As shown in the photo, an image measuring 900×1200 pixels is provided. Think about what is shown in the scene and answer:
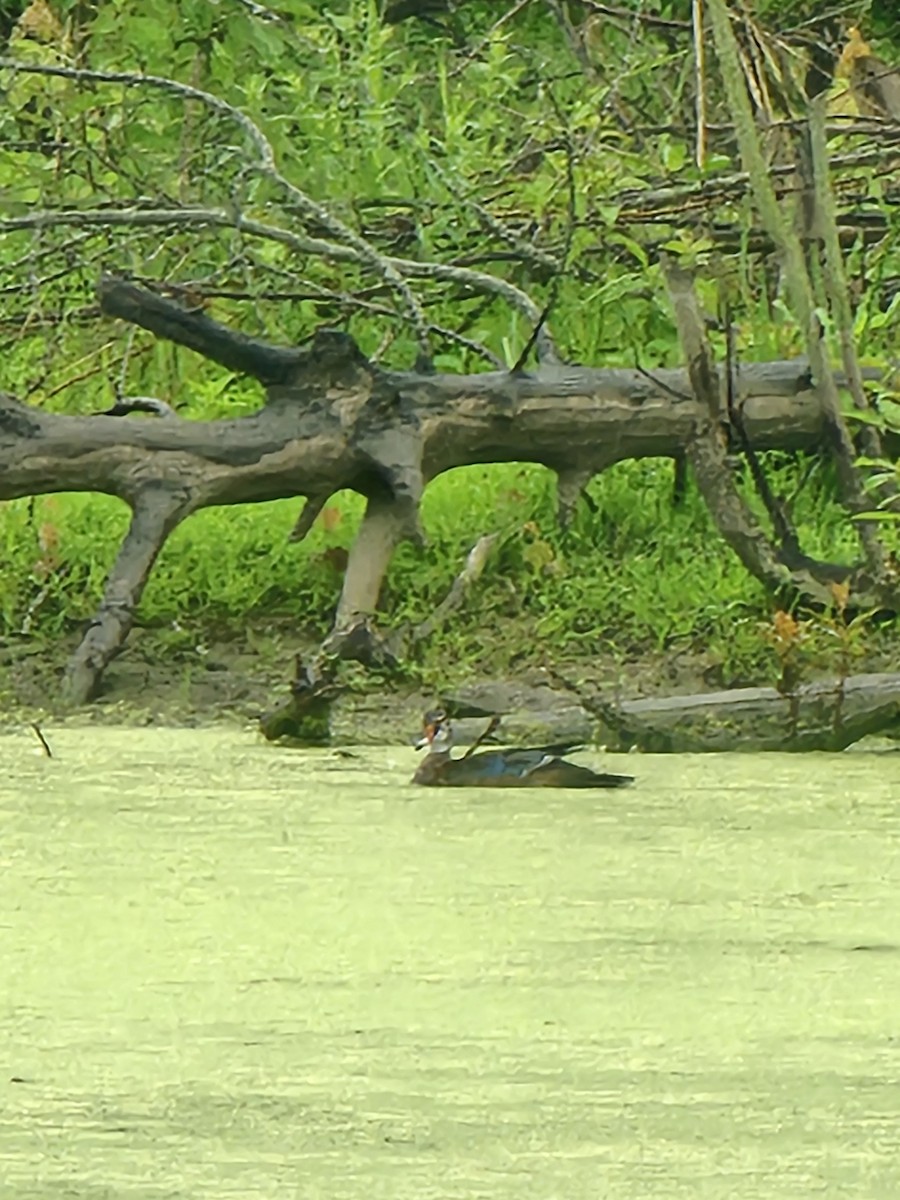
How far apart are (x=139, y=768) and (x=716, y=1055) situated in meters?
1.04

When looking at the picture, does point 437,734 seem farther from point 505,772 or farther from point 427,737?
point 505,772

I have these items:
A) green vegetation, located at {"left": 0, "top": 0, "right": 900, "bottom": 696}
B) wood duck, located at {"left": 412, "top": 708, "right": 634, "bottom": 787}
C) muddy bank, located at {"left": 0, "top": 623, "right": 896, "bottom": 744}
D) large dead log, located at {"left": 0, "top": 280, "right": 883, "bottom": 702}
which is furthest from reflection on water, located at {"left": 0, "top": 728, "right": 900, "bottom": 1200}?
green vegetation, located at {"left": 0, "top": 0, "right": 900, "bottom": 696}

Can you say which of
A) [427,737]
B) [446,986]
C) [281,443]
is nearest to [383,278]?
[281,443]

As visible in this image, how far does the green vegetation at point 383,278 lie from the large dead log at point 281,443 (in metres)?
0.16

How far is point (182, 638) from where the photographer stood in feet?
9.85

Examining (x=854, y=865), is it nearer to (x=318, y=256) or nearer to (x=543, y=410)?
(x=543, y=410)

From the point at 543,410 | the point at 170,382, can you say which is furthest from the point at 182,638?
the point at 170,382

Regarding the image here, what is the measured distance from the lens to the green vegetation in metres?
3.09

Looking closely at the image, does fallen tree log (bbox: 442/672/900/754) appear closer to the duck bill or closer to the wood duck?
the duck bill

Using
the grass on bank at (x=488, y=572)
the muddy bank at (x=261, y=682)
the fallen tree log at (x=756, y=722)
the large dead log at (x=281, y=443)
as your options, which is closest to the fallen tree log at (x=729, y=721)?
the fallen tree log at (x=756, y=722)

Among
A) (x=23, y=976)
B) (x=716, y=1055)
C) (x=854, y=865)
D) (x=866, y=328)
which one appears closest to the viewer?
(x=716, y=1055)

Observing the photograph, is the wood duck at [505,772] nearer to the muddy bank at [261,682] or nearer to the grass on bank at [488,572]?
the muddy bank at [261,682]

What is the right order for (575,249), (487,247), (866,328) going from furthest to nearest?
1. (487,247)
2. (575,249)
3. (866,328)

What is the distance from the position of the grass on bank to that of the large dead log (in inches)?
7.1
